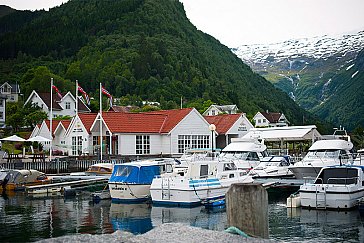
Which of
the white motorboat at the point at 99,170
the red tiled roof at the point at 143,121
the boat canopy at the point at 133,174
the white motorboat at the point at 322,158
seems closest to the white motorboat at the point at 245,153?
the white motorboat at the point at 322,158

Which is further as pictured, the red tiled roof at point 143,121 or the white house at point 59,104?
the white house at point 59,104

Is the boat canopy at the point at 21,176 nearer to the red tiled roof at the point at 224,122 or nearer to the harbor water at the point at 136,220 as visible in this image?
the harbor water at the point at 136,220

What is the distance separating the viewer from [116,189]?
1312 inches

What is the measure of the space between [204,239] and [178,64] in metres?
179

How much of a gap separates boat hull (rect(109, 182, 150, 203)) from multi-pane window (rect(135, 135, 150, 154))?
24.2m

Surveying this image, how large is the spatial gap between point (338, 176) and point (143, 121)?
3251 centimetres

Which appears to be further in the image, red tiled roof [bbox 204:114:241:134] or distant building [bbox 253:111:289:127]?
distant building [bbox 253:111:289:127]

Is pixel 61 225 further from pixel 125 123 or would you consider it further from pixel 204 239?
pixel 125 123

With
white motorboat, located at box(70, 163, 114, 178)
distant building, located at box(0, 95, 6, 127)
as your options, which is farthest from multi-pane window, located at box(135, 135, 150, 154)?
distant building, located at box(0, 95, 6, 127)

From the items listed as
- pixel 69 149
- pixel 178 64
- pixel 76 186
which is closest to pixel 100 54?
pixel 178 64

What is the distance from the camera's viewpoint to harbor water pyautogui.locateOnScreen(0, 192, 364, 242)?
22.4 m

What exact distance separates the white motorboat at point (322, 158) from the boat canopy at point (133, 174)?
38.7 ft

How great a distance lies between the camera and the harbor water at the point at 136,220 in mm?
22391

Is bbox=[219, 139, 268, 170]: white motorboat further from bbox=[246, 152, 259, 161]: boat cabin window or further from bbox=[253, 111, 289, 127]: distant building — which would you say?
→ bbox=[253, 111, 289, 127]: distant building
